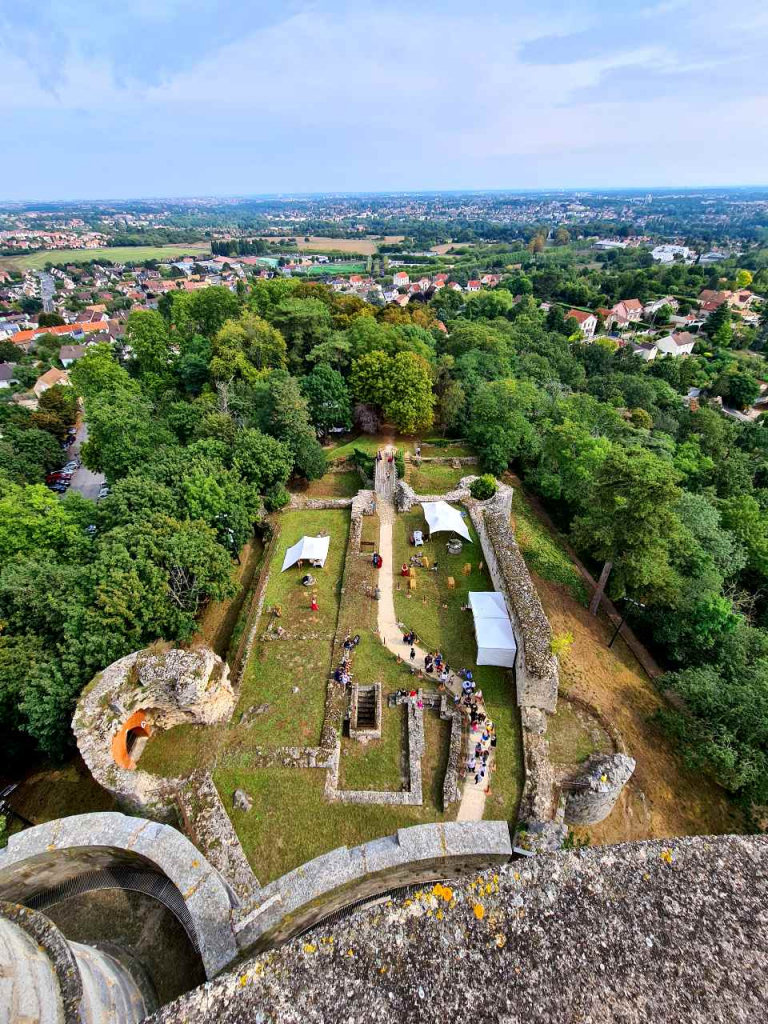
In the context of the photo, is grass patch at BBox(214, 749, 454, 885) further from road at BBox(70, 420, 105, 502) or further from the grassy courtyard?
road at BBox(70, 420, 105, 502)

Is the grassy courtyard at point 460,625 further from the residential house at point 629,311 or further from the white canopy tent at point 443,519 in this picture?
the residential house at point 629,311

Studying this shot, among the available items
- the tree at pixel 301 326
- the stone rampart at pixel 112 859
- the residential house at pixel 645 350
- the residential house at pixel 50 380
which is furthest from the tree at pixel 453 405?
the residential house at pixel 50 380

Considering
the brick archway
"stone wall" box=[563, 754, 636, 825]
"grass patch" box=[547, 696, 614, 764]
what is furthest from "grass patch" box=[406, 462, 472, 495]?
the brick archway

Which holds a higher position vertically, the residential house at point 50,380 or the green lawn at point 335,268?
the green lawn at point 335,268

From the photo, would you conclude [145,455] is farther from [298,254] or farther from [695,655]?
[298,254]

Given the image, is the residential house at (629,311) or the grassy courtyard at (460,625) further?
the residential house at (629,311)

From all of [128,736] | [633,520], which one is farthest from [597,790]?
[128,736]
